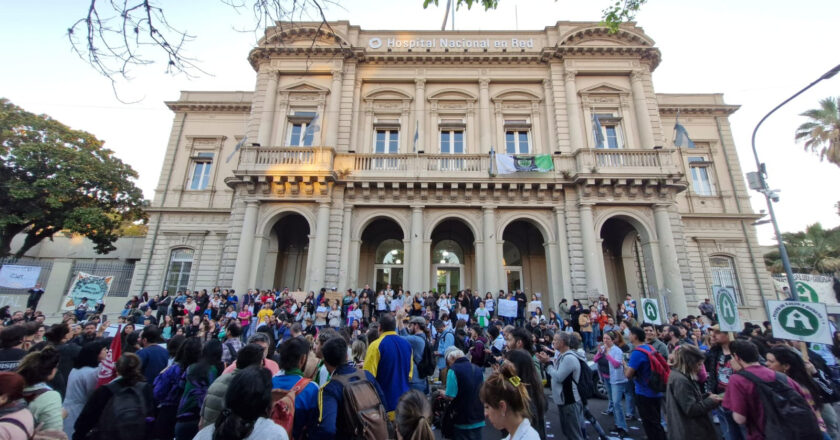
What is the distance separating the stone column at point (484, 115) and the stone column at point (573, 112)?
4012 millimetres

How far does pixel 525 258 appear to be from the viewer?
18125 mm

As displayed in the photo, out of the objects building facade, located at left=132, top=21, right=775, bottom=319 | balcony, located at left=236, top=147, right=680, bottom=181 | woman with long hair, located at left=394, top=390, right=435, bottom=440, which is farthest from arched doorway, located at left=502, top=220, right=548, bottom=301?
woman with long hair, located at left=394, top=390, right=435, bottom=440

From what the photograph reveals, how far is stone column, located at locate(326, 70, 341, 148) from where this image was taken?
16984 millimetres

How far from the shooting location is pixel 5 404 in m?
2.40

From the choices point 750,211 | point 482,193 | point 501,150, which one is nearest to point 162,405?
point 482,193

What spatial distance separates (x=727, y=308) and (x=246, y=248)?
16.3 m

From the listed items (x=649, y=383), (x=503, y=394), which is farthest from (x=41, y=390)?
(x=649, y=383)

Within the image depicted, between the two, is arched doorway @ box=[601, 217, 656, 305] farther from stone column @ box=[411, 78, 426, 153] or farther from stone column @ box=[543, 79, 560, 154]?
stone column @ box=[411, 78, 426, 153]

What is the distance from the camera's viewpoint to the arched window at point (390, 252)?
1836cm

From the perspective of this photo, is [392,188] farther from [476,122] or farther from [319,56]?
[319,56]

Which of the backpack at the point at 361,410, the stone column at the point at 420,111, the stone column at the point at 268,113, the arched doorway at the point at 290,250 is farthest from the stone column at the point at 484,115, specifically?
the backpack at the point at 361,410

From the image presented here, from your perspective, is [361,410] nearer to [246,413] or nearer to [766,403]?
[246,413]

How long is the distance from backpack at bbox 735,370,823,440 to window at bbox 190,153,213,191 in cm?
2407

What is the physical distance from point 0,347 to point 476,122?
57.3 ft
